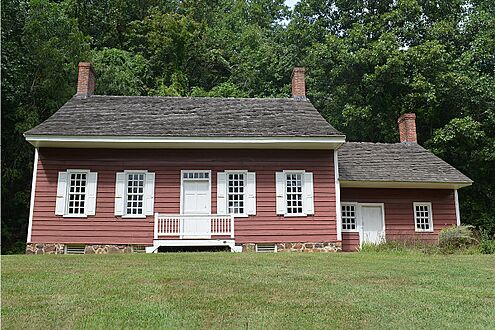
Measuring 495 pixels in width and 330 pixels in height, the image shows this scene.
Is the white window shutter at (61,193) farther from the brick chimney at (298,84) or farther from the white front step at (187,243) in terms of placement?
the brick chimney at (298,84)

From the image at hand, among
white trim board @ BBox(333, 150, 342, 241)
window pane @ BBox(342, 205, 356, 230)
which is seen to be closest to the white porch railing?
white trim board @ BBox(333, 150, 342, 241)

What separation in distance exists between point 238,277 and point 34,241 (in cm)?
980

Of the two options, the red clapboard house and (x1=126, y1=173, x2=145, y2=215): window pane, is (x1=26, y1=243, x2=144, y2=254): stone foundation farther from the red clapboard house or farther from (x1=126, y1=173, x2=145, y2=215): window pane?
(x1=126, y1=173, x2=145, y2=215): window pane

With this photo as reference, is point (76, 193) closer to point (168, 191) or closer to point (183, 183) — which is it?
point (168, 191)

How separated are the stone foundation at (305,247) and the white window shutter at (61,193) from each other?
19.6 ft

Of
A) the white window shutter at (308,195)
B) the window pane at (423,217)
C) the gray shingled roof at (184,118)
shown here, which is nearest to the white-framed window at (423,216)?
the window pane at (423,217)

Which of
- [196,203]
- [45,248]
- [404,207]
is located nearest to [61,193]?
[45,248]

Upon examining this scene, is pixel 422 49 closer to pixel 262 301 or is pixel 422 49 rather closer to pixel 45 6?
pixel 45 6

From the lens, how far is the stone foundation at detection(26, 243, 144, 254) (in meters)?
17.7

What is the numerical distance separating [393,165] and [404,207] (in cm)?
167

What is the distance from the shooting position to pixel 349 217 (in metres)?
20.5

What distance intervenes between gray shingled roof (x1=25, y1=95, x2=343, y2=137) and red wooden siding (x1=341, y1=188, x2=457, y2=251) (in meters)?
3.34

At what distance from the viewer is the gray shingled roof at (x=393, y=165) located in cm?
2020

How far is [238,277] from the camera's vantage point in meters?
10.4
